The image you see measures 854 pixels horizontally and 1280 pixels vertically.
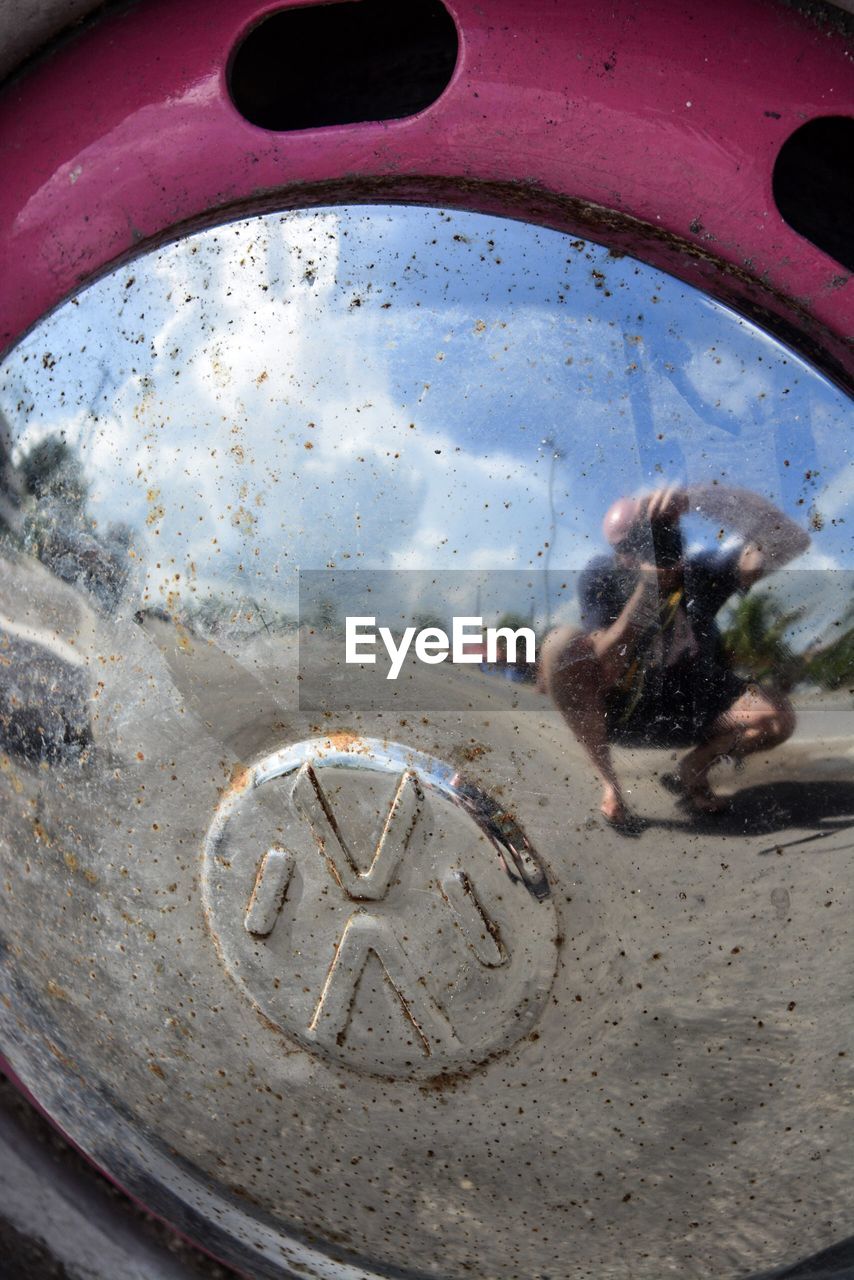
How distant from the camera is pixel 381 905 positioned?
0.80 meters

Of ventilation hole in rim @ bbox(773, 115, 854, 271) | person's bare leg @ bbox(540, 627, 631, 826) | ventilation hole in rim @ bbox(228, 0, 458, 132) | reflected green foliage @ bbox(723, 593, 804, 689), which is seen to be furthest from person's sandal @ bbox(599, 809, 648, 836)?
ventilation hole in rim @ bbox(228, 0, 458, 132)

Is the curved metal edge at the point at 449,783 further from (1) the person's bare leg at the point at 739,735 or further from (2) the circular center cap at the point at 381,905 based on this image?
(1) the person's bare leg at the point at 739,735

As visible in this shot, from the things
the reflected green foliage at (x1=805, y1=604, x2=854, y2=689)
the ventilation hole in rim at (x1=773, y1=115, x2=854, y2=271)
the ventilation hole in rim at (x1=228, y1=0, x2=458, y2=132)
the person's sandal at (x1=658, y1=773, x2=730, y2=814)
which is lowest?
the person's sandal at (x1=658, y1=773, x2=730, y2=814)

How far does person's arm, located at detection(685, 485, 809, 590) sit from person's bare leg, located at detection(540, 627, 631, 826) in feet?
0.36

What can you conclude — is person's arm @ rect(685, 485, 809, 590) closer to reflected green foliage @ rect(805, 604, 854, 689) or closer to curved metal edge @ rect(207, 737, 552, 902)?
reflected green foliage @ rect(805, 604, 854, 689)

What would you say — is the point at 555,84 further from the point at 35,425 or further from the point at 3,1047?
the point at 3,1047

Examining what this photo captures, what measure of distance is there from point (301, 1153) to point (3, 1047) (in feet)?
1.13

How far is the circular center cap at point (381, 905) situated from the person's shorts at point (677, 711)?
10 cm

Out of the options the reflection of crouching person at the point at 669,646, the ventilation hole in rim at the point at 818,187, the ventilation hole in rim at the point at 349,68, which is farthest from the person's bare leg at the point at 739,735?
the ventilation hole in rim at the point at 349,68

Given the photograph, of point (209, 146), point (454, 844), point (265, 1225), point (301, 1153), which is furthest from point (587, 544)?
point (265, 1225)

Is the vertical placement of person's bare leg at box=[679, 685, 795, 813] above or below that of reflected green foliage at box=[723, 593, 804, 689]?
below

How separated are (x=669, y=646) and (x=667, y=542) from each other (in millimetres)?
68

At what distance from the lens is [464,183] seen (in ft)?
2.67

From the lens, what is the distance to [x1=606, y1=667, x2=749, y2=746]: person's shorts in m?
0.74
